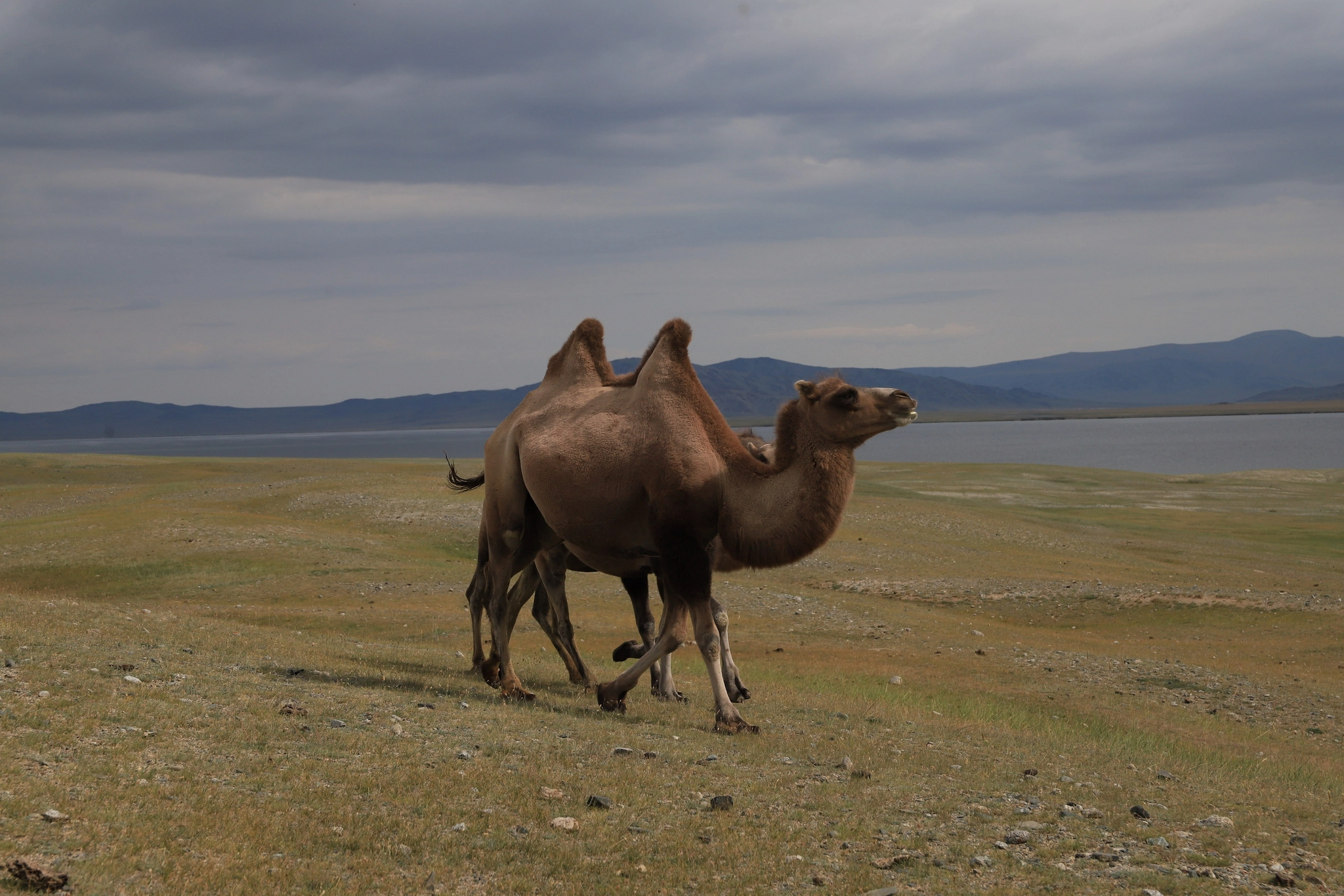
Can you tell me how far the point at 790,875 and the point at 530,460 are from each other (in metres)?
6.93

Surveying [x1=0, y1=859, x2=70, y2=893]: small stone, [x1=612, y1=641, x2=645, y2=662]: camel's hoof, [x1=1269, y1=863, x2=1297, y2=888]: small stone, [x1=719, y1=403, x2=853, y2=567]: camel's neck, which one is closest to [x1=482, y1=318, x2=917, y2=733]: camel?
[x1=719, y1=403, x2=853, y2=567]: camel's neck

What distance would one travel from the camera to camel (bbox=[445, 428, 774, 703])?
1297 cm

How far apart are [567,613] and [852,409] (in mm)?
5313

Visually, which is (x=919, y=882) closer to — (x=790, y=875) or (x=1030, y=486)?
(x=790, y=875)

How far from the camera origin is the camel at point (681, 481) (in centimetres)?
1089

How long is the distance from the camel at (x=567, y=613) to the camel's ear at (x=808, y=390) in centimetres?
153

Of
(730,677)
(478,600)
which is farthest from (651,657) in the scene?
(478,600)

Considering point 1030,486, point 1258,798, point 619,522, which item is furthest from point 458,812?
point 1030,486

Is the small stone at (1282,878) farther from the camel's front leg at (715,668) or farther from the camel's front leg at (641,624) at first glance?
the camel's front leg at (641,624)

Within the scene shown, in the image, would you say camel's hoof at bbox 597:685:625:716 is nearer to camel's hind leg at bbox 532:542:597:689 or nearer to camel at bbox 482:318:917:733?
camel at bbox 482:318:917:733

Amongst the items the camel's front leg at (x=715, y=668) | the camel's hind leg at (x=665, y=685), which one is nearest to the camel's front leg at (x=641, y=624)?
the camel's hind leg at (x=665, y=685)

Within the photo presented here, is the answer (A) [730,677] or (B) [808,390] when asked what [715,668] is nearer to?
(A) [730,677]

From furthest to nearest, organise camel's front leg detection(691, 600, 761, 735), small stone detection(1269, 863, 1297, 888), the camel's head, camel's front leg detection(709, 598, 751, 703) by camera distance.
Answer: camel's front leg detection(709, 598, 751, 703)
the camel's head
camel's front leg detection(691, 600, 761, 735)
small stone detection(1269, 863, 1297, 888)

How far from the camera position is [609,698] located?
11453 millimetres
